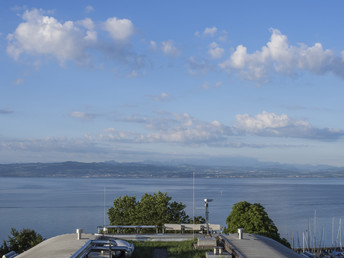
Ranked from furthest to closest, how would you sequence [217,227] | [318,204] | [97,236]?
1. [318,204]
2. [217,227]
3. [97,236]

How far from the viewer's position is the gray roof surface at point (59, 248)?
16.7 meters

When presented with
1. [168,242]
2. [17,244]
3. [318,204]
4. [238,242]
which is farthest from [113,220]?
[318,204]

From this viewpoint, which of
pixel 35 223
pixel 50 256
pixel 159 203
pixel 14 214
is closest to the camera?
pixel 50 256

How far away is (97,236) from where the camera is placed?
70.3ft

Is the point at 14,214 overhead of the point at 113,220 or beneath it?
beneath

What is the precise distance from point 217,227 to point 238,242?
7461 mm

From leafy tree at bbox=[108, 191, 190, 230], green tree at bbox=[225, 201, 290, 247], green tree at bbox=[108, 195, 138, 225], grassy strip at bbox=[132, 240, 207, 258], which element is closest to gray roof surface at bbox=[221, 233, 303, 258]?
grassy strip at bbox=[132, 240, 207, 258]

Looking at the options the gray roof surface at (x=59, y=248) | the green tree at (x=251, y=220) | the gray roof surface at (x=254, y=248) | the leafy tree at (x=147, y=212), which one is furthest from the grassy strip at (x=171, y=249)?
the leafy tree at (x=147, y=212)

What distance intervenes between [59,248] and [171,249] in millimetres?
5667

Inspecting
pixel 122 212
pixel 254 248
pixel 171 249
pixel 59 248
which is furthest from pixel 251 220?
pixel 59 248

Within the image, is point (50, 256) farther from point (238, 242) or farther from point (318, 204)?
point (318, 204)

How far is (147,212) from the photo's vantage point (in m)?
40.6

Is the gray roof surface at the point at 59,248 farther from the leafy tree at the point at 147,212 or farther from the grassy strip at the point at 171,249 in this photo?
the leafy tree at the point at 147,212

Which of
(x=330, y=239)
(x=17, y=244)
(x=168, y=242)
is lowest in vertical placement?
(x=330, y=239)
